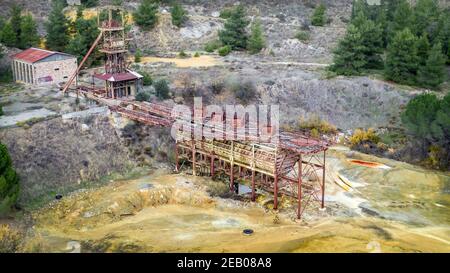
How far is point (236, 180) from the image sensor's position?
54.5 m

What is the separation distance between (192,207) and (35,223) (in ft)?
41.1

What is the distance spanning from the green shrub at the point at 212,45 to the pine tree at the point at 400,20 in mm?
25265

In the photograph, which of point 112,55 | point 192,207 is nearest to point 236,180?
point 192,207

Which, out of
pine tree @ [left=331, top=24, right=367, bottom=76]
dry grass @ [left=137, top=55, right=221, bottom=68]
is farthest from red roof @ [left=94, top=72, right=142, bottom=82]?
pine tree @ [left=331, top=24, right=367, bottom=76]

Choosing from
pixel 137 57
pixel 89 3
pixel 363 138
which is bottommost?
pixel 363 138

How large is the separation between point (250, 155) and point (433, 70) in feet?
109

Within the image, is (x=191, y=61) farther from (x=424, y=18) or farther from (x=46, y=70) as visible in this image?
(x=424, y=18)

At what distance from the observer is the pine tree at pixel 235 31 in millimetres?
88125

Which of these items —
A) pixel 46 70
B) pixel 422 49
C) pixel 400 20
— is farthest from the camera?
pixel 400 20

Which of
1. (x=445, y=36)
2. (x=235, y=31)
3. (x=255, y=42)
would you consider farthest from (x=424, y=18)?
(x=235, y=31)

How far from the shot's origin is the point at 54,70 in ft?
234

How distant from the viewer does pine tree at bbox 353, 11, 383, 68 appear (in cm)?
7875

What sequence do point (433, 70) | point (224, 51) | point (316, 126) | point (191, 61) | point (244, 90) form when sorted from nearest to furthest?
point (316, 126) → point (433, 70) → point (244, 90) → point (191, 61) → point (224, 51)

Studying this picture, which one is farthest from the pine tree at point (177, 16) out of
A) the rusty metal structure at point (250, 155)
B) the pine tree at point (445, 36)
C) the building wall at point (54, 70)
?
the pine tree at point (445, 36)
